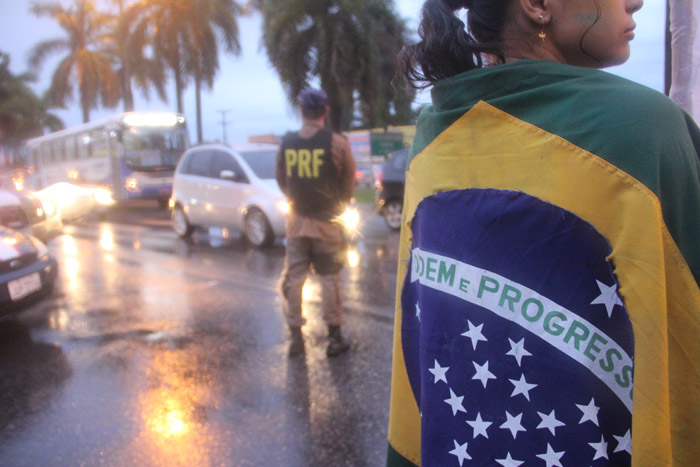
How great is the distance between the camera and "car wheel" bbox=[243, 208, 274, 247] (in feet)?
31.2

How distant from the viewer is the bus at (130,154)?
1948 centimetres

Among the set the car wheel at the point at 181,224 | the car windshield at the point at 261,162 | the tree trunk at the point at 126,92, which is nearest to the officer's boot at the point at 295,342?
the car windshield at the point at 261,162

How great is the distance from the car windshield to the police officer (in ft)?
18.7

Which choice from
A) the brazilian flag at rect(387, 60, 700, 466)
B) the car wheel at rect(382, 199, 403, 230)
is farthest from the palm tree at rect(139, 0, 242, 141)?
the brazilian flag at rect(387, 60, 700, 466)

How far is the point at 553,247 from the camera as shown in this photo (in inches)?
35.6

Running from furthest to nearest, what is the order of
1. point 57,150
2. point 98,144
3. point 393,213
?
point 57,150 < point 98,144 < point 393,213

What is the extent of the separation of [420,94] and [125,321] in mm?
4873

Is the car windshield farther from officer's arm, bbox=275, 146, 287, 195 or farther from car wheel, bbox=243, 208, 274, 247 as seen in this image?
officer's arm, bbox=275, 146, 287, 195

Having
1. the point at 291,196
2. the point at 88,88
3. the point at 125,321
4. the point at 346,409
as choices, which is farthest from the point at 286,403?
the point at 88,88

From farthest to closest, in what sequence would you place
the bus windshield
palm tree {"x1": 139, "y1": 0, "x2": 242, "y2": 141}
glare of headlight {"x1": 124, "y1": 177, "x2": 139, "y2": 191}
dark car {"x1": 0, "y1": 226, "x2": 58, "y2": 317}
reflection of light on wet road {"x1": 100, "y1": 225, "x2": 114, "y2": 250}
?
1. palm tree {"x1": 139, "y1": 0, "x2": 242, "y2": 141}
2. the bus windshield
3. glare of headlight {"x1": 124, "y1": 177, "x2": 139, "y2": 191}
4. reflection of light on wet road {"x1": 100, "y1": 225, "x2": 114, "y2": 250}
5. dark car {"x1": 0, "y1": 226, "x2": 58, "y2": 317}

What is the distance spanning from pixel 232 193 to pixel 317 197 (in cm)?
618

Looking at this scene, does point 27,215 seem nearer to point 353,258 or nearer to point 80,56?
point 353,258

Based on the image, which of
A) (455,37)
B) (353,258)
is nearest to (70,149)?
(353,258)

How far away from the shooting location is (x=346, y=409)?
3412mm
